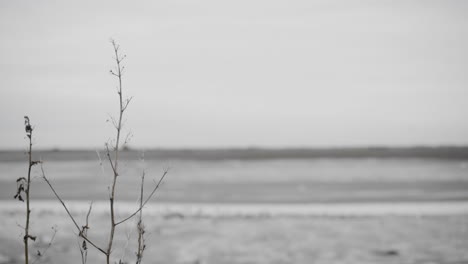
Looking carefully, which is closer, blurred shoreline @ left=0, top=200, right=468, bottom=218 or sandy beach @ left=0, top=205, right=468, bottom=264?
sandy beach @ left=0, top=205, right=468, bottom=264

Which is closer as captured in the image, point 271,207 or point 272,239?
point 272,239

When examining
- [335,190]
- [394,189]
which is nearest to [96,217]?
[335,190]

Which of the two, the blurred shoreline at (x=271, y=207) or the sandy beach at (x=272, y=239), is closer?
the sandy beach at (x=272, y=239)

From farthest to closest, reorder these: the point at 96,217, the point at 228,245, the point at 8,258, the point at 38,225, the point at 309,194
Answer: the point at 309,194 → the point at 96,217 → the point at 38,225 → the point at 228,245 → the point at 8,258

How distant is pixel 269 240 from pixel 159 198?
1151cm

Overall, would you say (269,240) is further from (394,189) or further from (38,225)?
(394,189)

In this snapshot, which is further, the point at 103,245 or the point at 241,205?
the point at 241,205

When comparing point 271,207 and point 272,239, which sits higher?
point 272,239

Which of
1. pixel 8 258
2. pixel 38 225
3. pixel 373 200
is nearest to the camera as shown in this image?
pixel 8 258

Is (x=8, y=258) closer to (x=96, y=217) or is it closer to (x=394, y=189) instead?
(x=96, y=217)

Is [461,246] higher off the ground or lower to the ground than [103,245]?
higher

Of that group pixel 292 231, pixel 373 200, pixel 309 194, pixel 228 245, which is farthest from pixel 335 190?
pixel 228 245

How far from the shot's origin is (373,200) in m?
20.8

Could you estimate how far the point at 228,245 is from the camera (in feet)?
35.0
